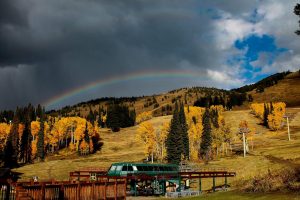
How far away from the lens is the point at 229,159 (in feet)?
388

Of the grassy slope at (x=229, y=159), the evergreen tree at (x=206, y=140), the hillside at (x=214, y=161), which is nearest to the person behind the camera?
the grassy slope at (x=229, y=159)

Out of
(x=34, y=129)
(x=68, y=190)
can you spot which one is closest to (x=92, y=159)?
(x=34, y=129)

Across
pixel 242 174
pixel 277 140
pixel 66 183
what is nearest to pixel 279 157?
pixel 242 174

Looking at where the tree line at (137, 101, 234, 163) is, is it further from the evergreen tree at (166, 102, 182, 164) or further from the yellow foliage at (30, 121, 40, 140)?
the yellow foliage at (30, 121, 40, 140)

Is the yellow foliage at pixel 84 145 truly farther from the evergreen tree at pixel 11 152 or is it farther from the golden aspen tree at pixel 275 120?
the golden aspen tree at pixel 275 120

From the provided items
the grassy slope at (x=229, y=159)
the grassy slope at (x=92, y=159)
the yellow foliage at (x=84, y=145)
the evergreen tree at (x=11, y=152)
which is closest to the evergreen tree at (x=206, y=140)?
the grassy slope at (x=229, y=159)

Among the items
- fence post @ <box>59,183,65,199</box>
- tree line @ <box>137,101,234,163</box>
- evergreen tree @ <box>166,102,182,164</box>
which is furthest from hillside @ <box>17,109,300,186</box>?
fence post @ <box>59,183,65,199</box>

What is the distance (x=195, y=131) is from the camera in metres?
145

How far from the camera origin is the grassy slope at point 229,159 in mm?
85562

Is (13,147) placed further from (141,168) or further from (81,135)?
(141,168)

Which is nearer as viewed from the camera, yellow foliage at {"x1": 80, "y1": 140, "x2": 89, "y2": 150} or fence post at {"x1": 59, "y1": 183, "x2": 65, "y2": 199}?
fence post at {"x1": 59, "y1": 183, "x2": 65, "y2": 199}

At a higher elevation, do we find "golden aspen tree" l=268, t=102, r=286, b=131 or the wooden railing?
"golden aspen tree" l=268, t=102, r=286, b=131

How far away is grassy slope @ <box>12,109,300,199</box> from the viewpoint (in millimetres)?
85562

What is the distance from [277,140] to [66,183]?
471 feet
